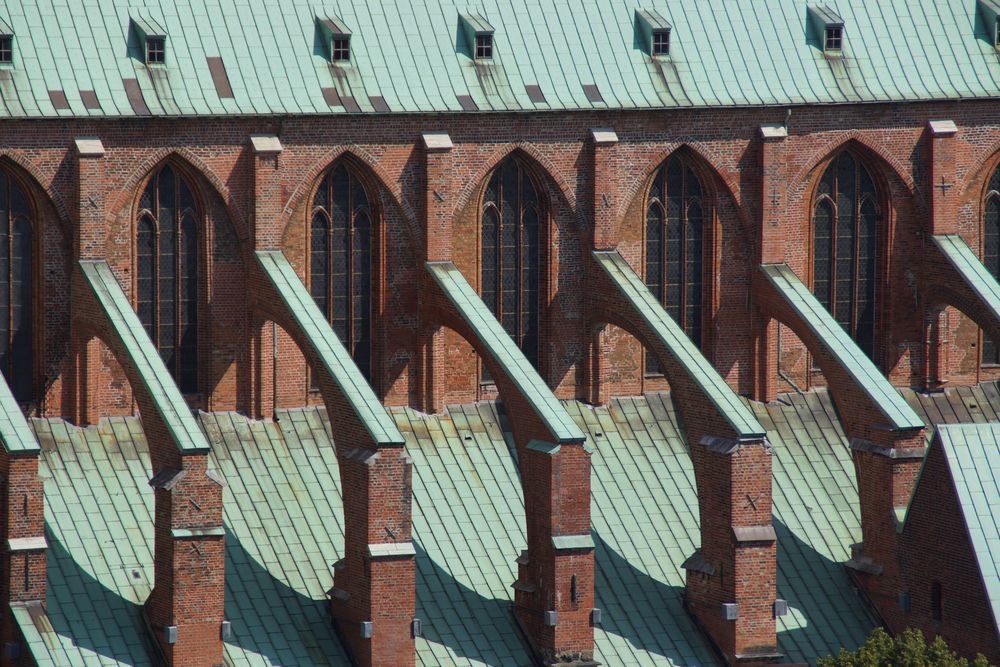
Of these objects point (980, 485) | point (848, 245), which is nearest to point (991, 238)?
point (848, 245)

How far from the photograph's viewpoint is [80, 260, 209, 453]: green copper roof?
180 ft

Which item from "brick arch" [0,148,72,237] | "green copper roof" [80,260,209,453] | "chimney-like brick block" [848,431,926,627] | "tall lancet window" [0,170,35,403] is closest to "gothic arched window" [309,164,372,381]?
"green copper roof" [80,260,209,453]

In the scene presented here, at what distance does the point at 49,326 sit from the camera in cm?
5972

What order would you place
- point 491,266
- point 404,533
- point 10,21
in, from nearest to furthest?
point 404,533, point 10,21, point 491,266

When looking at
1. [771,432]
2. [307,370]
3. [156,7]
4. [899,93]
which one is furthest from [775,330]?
[156,7]

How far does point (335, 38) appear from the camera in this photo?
61719 mm

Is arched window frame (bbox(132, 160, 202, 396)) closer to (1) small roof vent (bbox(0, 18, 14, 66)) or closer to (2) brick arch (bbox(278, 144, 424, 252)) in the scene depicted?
(2) brick arch (bbox(278, 144, 424, 252))

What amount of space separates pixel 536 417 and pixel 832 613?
8.93 metres

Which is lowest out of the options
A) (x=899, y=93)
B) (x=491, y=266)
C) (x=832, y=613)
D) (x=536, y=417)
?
(x=832, y=613)

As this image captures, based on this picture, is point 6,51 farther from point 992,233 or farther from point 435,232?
point 992,233

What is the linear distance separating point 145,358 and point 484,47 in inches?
491

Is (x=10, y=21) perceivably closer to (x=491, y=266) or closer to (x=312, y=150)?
(x=312, y=150)

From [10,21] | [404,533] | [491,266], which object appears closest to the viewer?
[404,533]

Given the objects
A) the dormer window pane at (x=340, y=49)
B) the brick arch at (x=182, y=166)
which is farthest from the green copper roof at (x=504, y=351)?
the dormer window pane at (x=340, y=49)
